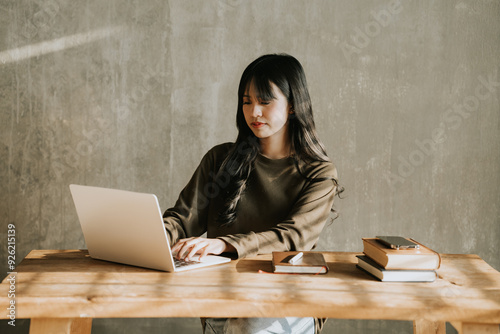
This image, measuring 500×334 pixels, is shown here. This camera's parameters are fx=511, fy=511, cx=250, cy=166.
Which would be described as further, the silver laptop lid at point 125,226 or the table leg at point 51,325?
the silver laptop lid at point 125,226

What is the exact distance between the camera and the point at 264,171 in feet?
6.56

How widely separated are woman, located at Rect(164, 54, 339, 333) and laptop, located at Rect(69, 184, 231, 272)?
37cm

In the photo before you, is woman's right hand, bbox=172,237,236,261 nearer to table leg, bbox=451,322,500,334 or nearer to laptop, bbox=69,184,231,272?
laptop, bbox=69,184,231,272

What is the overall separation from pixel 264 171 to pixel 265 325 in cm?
71

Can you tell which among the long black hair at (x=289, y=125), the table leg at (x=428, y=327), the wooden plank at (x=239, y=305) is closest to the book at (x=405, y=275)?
the wooden plank at (x=239, y=305)

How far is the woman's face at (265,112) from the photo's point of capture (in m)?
1.89

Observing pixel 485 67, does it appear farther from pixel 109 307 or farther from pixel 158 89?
pixel 109 307

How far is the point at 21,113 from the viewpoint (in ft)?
9.77

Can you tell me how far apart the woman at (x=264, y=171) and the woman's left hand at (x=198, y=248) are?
0.28 meters

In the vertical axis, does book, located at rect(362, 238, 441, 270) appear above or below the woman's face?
below

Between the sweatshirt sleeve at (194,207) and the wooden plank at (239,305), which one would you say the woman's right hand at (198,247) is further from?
the sweatshirt sleeve at (194,207)

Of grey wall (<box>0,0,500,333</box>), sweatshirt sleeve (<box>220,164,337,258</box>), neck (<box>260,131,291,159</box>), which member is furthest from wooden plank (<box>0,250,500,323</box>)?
grey wall (<box>0,0,500,333</box>)

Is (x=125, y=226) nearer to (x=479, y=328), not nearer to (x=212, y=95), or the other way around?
(x=479, y=328)

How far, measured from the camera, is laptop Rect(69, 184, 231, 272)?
1.33 metres
